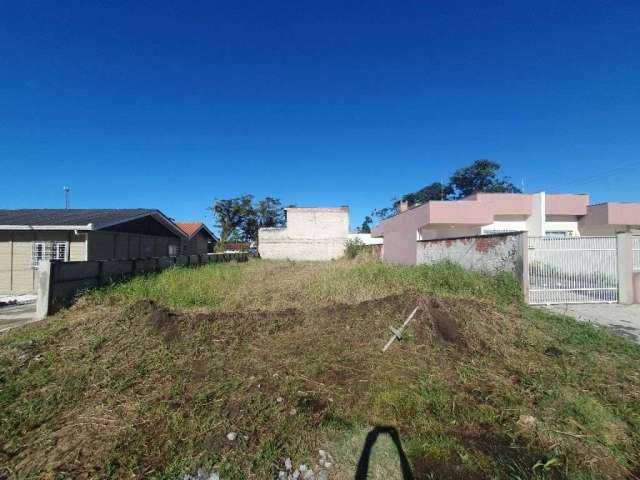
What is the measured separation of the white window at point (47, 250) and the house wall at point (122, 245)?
1.01 metres

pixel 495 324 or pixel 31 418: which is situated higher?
pixel 495 324

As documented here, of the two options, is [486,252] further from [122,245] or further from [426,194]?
[426,194]

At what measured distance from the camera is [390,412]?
114 inches

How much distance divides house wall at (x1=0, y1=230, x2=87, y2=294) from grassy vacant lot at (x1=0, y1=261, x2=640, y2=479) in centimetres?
656

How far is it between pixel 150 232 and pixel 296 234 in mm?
13374

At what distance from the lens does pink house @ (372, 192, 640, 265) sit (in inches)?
629

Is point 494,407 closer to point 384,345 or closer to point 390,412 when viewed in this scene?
point 390,412

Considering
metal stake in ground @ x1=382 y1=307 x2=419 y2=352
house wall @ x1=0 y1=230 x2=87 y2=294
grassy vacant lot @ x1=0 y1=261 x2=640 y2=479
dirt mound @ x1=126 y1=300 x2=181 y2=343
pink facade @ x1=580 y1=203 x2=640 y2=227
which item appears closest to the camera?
grassy vacant lot @ x1=0 y1=261 x2=640 y2=479

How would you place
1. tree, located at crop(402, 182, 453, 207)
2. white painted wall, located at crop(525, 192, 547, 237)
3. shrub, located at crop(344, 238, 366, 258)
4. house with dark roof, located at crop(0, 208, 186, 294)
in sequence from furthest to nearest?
1. tree, located at crop(402, 182, 453, 207)
2. shrub, located at crop(344, 238, 366, 258)
3. white painted wall, located at crop(525, 192, 547, 237)
4. house with dark roof, located at crop(0, 208, 186, 294)

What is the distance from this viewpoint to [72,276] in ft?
23.0

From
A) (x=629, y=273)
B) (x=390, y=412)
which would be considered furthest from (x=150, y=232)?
(x=629, y=273)

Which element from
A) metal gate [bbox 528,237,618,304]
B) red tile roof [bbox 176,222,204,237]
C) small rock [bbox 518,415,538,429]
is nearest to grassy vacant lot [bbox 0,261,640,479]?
small rock [bbox 518,415,538,429]

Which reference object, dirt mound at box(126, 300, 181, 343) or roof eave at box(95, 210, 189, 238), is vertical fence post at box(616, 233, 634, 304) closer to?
dirt mound at box(126, 300, 181, 343)

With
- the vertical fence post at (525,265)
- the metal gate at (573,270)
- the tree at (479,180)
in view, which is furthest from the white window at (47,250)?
the tree at (479,180)
